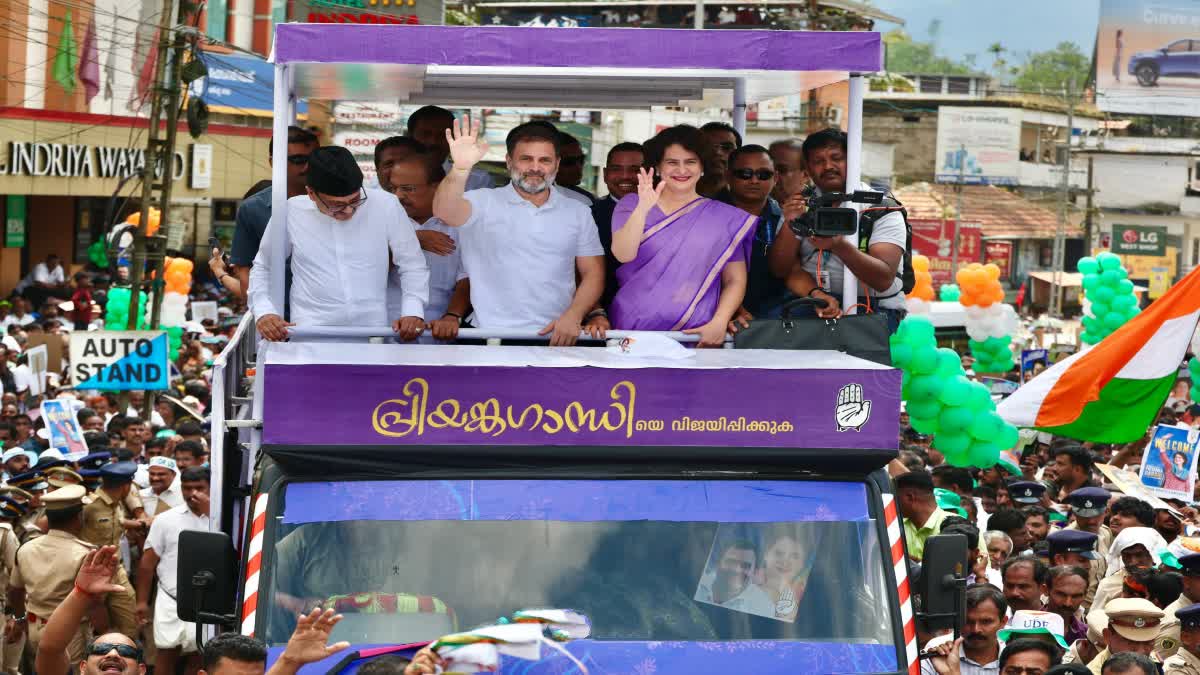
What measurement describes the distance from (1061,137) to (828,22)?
19683 millimetres

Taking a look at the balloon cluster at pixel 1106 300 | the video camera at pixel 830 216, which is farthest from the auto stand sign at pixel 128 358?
the balloon cluster at pixel 1106 300

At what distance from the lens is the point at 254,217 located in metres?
8.68

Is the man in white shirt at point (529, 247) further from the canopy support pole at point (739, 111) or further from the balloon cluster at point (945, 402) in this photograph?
the balloon cluster at point (945, 402)

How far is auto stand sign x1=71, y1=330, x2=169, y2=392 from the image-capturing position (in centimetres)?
1709

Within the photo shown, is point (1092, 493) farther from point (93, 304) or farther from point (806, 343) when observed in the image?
point (93, 304)

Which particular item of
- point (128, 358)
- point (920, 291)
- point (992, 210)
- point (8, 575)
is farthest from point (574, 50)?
point (992, 210)

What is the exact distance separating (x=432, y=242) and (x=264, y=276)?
0.89m

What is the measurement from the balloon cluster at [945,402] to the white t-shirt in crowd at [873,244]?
5.22 m

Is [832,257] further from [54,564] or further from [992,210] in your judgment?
[992,210]

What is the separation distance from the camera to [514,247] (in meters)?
7.71

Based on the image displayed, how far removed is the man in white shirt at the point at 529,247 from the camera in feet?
25.1

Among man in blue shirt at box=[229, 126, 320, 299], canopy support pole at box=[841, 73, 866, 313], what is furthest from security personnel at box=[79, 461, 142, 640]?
canopy support pole at box=[841, 73, 866, 313]

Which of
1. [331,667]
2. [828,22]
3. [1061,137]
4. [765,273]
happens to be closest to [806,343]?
[765,273]

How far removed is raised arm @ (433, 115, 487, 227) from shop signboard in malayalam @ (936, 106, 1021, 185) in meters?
59.9
